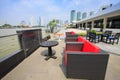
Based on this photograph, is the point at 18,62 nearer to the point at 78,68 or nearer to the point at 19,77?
the point at 19,77

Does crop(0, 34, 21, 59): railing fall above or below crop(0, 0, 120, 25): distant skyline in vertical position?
below

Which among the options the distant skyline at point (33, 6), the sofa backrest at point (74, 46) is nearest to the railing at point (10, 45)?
the distant skyline at point (33, 6)

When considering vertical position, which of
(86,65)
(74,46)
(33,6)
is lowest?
(86,65)

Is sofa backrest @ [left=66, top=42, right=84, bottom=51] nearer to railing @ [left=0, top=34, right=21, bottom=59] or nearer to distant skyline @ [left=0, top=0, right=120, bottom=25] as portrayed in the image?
railing @ [left=0, top=34, right=21, bottom=59]

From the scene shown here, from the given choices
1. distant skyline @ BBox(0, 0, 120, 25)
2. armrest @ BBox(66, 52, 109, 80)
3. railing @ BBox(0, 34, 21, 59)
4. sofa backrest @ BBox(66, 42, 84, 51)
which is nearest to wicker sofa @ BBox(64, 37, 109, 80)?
armrest @ BBox(66, 52, 109, 80)

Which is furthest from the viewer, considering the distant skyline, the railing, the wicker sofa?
the distant skyline

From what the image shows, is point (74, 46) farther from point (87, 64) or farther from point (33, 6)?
point (33, 6)

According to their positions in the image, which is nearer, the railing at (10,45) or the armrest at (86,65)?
the armrest at (86,65)

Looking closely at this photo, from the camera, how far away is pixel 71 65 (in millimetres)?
2062

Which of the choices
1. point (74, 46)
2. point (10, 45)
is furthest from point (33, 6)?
point (74, 46)

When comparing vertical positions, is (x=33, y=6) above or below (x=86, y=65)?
above

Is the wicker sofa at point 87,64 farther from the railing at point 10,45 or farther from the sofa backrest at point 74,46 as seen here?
the railing at point 10,45

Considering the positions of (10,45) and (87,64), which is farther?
(10,45)

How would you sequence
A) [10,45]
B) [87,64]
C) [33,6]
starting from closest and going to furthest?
[87,64]
[10,45]
[33,6]
